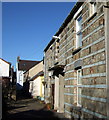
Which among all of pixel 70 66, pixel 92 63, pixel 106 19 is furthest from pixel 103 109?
pixel 70 66

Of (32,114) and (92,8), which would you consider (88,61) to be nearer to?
(92,8)

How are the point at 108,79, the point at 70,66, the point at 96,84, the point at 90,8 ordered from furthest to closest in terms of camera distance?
1. the point at 70,66
2. the point at 90,8
3. the point at 96,84
4. the point at 108,79

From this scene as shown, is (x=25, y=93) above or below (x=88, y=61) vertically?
below

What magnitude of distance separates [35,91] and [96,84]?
23.3 m

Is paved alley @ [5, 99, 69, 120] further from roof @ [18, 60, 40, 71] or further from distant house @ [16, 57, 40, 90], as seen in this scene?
roof @ [18, 60, 40, 71]

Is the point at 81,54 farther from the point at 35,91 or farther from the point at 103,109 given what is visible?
the point at 35,91

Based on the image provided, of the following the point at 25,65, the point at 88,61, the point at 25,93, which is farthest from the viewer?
the point at 25,65

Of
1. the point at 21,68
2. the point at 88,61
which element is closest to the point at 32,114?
the point at 88,61

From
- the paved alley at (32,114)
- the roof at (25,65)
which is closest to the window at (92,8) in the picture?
the paved alley at (32,114)

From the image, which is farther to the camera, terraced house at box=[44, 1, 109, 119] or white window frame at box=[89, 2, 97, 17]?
white window frame at box=[89, 2, 97, 17]

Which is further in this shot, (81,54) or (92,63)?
(81,54)

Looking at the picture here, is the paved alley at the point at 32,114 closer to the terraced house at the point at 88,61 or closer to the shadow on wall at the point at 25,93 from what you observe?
the terraced house at the point at 88,61

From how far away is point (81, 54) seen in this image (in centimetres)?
876

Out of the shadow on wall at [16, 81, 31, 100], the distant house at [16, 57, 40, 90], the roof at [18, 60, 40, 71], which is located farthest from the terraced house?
the roof at [18, 60, 40, 71]
